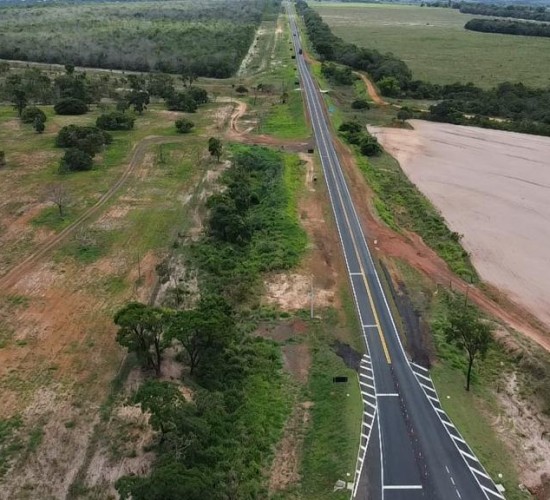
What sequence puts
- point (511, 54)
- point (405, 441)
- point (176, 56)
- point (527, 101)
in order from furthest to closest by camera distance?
point (511, 54)
point (176, 56)
point (527, 101)
point (405, 441)

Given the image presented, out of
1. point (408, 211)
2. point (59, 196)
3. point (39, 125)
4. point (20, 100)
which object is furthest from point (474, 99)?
point (20, 100)

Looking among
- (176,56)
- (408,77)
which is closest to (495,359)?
(408,77)

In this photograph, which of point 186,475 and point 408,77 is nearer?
point 186,475

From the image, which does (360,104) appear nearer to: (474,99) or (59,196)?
(474,99)

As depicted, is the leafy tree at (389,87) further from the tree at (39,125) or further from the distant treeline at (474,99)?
the tree at (39,125)

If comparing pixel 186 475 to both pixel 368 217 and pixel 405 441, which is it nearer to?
pixel 405 441

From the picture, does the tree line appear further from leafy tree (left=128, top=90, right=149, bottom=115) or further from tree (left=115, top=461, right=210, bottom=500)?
leafy tree (left=128, top=90, right=149, bottom=115)

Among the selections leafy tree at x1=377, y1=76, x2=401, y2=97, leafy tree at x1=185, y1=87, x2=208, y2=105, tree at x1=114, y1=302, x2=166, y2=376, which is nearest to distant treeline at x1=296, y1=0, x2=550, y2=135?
leafy tree at x1=377, y1=76, x2=401, y2=97
